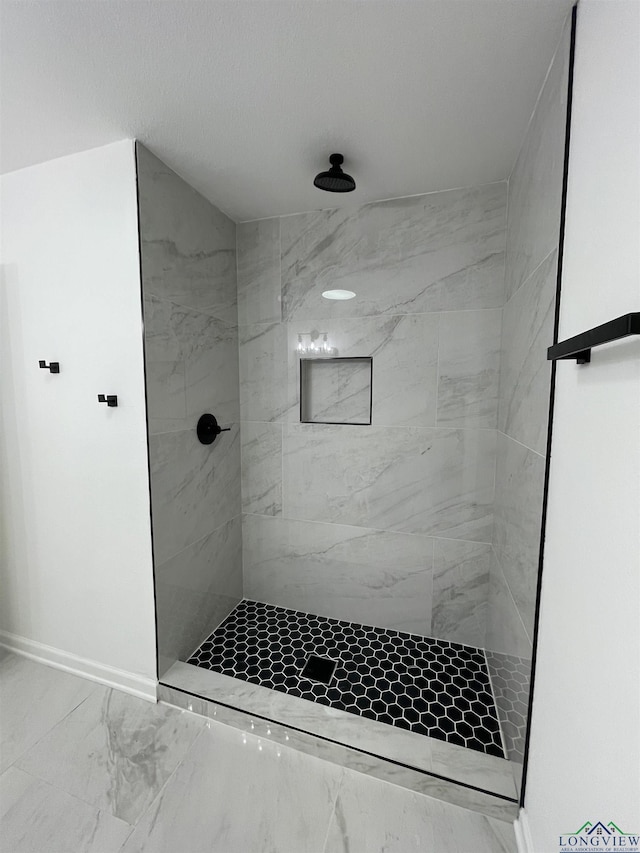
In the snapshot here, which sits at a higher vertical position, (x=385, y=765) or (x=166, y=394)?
(x=166, y=394)

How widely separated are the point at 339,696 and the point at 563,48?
2128mm

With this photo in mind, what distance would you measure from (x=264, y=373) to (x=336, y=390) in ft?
1.30

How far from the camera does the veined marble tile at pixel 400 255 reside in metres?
1.61

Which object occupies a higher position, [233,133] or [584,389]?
[233,133]

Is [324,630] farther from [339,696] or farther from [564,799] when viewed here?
[564,799]

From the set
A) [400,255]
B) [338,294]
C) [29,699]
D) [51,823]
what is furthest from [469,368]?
[29,699]

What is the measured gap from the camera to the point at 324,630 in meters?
1.91

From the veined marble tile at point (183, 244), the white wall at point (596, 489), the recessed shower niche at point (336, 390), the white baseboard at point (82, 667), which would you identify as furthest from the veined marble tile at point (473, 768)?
the veined marble tile at point (183, 244)

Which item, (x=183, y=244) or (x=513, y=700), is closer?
(x=513, y=700)

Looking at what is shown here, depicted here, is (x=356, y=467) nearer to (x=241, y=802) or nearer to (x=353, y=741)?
(x=353, y=741)

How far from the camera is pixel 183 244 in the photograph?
159cm

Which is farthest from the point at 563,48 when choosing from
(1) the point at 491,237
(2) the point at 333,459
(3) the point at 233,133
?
(2) the point at 333,459

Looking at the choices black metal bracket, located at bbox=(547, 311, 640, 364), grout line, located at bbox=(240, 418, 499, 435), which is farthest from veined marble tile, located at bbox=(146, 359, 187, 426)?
black metal bracket, located at bbox=(547, 311, 640, 364)

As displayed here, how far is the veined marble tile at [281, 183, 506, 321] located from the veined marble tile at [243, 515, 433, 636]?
3.62ft
